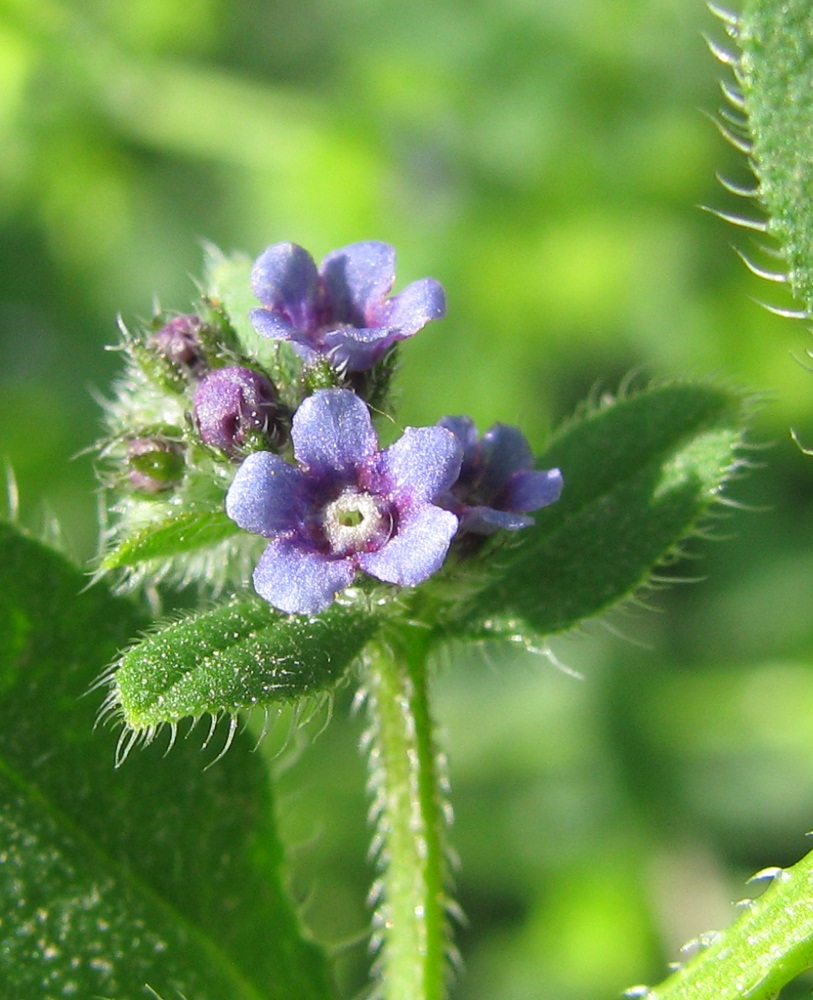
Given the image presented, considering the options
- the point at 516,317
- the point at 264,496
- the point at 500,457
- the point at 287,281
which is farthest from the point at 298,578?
the point at 516,317

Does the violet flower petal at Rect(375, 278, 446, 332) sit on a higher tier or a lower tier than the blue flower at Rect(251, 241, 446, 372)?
higher

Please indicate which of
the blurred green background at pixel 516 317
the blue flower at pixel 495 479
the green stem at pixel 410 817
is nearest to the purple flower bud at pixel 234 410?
the blue flower at pixel 495 479

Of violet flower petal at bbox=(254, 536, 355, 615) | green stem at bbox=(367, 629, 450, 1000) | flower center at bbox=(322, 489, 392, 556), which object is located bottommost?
green stem at bbox=(367, 629, 450, 1000)

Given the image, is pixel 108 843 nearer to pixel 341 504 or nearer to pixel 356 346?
pixel 341 504

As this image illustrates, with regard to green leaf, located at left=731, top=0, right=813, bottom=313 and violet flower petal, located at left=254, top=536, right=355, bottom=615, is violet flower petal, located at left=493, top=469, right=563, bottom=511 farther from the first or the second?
green leaf, located at left=731, top=0, right=813, bottom=313

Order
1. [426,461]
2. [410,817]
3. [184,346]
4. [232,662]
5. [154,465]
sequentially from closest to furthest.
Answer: [232,662], [426,461], [154,465], [184,346], [410,817]

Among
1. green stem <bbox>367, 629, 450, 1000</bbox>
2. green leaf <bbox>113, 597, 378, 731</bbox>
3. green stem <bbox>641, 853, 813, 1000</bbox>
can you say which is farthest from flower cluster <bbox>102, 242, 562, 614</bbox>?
green stem <bbox>641, 853, 813, 1000</bbox>
